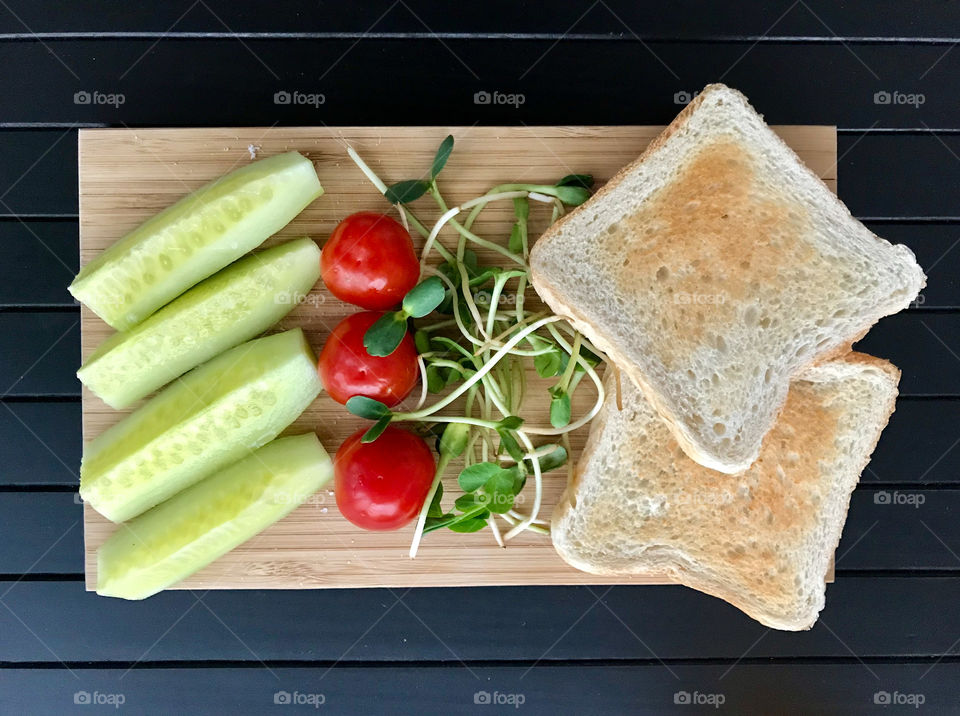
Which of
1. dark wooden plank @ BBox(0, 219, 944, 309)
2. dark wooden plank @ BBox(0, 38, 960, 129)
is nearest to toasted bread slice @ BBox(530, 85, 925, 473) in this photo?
dark wooden plank @ BBox(0, 38, 960, 129)

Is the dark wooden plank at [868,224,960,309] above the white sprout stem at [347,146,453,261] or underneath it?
underneath

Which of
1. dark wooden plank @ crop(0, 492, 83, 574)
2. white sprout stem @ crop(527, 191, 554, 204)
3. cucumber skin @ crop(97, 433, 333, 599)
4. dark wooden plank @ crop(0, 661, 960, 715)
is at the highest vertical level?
white sprout stem @ crop(527, 191, 554, 204)

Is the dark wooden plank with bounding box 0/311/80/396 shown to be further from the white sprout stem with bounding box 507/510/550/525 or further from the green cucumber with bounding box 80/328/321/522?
the white sprout stem with bounding box 507/510/550/525

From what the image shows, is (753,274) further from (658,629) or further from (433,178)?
(658,629)

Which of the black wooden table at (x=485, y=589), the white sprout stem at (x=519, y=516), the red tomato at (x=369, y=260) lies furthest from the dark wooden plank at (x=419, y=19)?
the white sprout stem at (x=519, y=516)

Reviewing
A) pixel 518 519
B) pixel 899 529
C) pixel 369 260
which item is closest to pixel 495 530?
pixel 518 519

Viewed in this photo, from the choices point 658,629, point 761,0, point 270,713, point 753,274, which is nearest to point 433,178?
point 753,274
